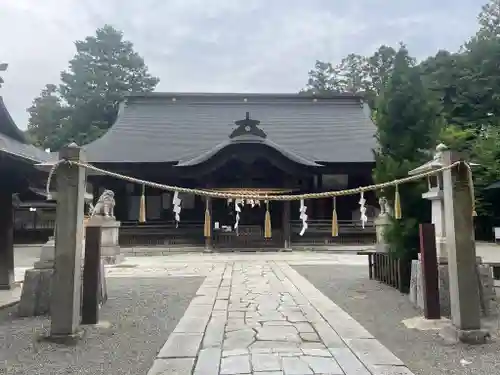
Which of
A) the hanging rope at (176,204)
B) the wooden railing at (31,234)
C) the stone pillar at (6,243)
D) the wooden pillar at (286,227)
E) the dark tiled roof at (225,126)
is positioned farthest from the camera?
the wooden railing at (31,234)

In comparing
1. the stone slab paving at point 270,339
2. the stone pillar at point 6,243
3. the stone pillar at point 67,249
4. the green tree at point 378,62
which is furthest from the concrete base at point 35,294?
the green tree at point 378,62

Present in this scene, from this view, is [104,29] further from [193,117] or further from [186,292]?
[186,292]

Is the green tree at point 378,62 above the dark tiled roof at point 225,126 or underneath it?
above

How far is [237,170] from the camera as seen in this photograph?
18.7 meters

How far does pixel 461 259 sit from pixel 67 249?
166 inches

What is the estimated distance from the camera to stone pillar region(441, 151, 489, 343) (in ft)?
15.1

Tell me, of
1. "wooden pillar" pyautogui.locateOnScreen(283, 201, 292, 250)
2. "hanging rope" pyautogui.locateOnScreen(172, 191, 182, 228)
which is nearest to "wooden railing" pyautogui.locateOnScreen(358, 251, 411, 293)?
"hanging rope" pyautogui.locateOnScreen(172, 191, 182, 228)

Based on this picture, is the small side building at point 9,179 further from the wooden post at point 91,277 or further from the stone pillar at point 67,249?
the stone pillar at point 67,249

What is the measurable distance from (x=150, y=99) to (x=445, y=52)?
21.5m

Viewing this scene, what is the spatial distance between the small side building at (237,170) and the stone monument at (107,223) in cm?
512

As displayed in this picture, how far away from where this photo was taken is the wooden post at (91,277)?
18.3 feet

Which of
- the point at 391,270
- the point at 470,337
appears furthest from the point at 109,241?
the point at 470,337

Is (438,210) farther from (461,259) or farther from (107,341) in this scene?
(107,341)

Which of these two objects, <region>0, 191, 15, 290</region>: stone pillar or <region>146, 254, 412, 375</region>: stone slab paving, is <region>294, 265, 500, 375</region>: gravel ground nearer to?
<region>146, 254, 412, 375</region>: stone slab paving
